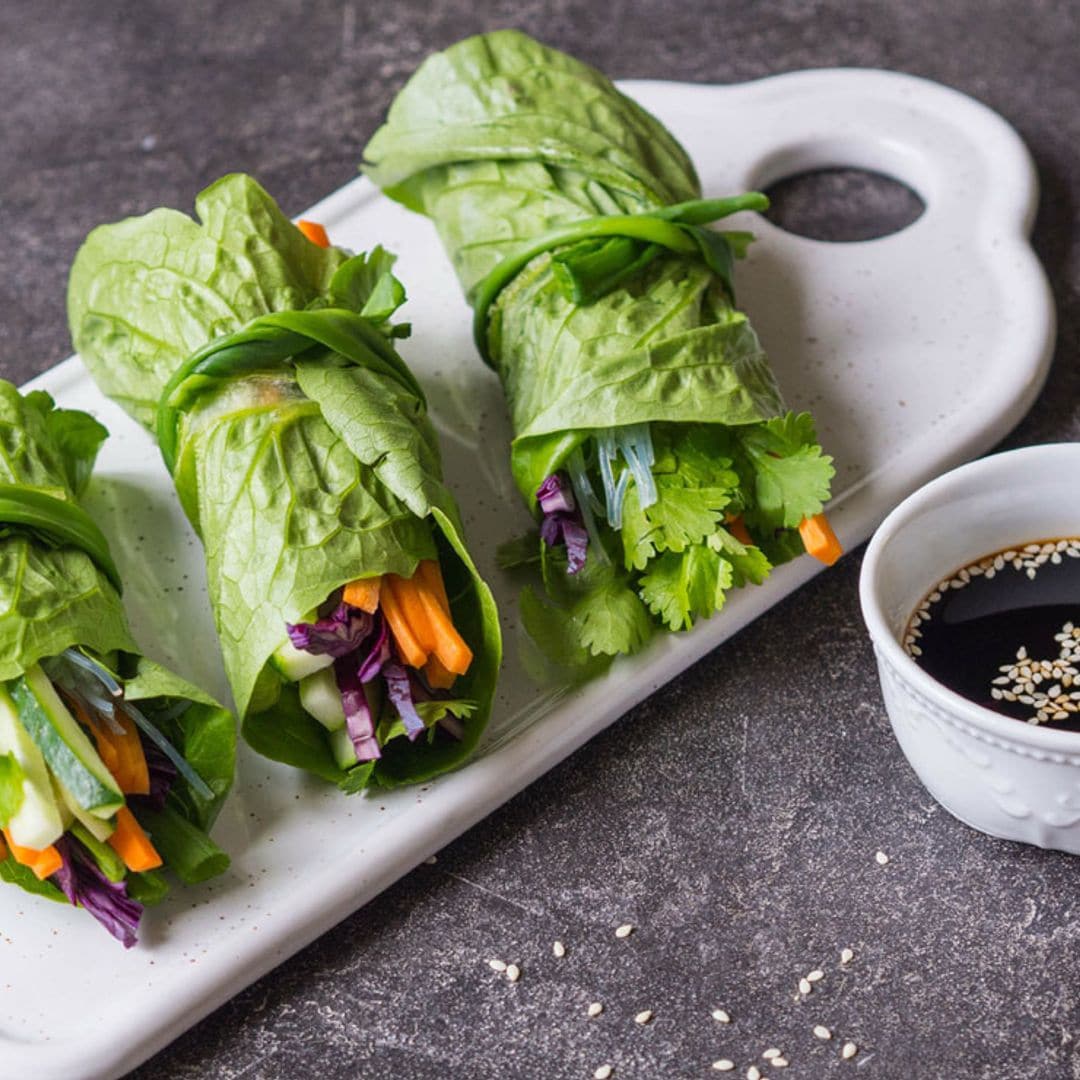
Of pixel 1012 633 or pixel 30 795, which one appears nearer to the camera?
pixel 30 795

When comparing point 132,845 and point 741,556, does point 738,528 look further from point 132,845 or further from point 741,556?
point 132,845

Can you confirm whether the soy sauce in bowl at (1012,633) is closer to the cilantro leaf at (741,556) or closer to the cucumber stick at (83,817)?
the cilantro leaf at (741,556)

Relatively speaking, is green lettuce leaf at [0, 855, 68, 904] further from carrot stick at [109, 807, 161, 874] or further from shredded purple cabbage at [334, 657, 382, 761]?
shredded purple cabbage at [334, 657, 382, 761]

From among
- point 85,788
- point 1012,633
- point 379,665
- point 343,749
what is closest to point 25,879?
point 85,788

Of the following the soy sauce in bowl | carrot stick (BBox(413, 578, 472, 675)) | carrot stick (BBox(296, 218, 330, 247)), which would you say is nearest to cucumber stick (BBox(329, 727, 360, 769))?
carrot stick (BBox(413, 578, 472, 675))

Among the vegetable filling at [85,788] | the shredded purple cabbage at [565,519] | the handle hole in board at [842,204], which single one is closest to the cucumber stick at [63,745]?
the vegetable filling at [85,788]
